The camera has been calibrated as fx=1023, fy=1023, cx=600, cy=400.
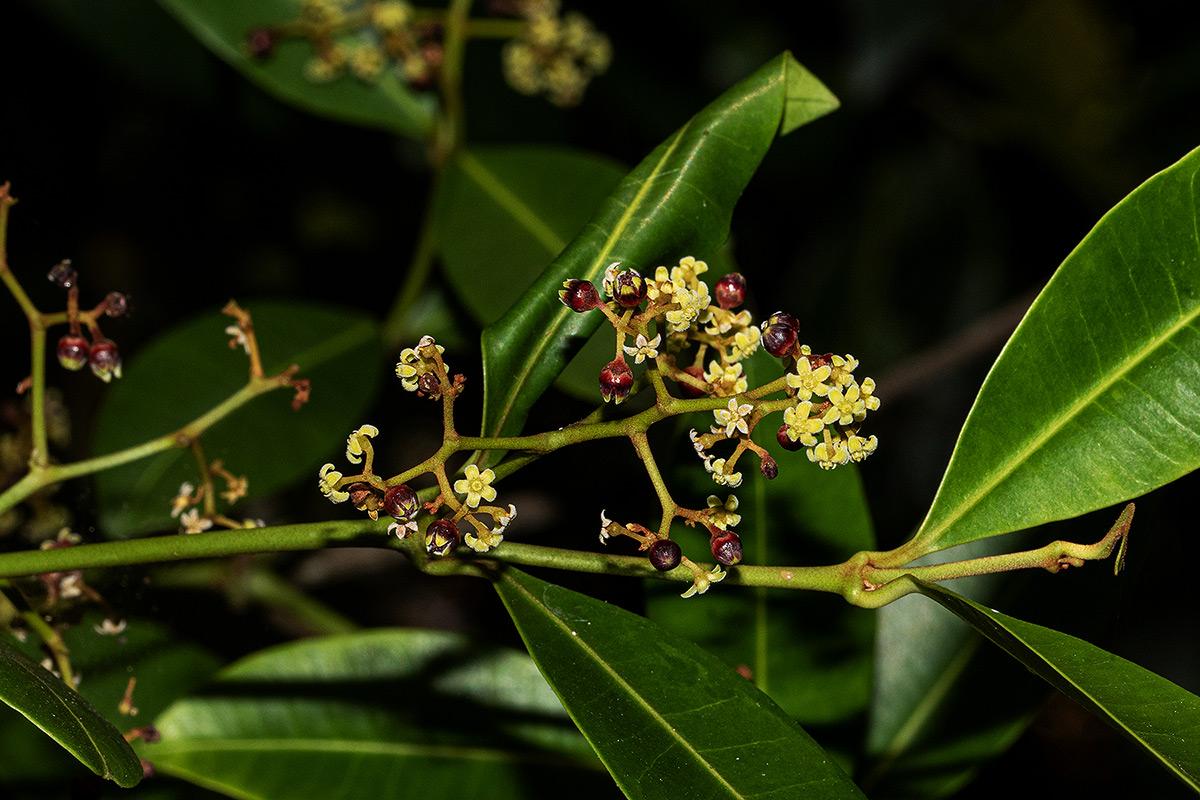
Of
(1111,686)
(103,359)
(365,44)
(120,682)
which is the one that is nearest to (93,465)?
(103,359)

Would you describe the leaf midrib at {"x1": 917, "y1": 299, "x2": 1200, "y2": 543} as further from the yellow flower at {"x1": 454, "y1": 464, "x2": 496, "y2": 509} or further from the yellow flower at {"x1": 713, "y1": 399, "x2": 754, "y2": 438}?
the yellow flower at {"x1": 454, "y1": 464, "x2": 496, "y2": 509}

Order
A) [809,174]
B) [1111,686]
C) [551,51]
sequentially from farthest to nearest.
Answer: [809,174] → [551,51] → [1111,686]

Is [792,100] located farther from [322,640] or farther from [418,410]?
[418,410]

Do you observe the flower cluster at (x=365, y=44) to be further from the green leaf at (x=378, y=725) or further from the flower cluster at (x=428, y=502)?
the flower cluster at (x=428, y=502)

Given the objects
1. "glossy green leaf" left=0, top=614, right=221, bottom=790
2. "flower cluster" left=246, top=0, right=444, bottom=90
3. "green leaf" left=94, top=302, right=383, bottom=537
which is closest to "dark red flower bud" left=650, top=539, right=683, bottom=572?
"glossy green leaf" left=0, top=614, right=221, bottom=790

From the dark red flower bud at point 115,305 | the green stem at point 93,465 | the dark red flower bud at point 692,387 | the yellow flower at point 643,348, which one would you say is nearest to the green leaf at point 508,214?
the green stem at point 93,465

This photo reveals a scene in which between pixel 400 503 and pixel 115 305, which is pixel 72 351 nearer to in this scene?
pixel 115 305

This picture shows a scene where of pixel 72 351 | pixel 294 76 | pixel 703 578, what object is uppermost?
pixel 294 76
